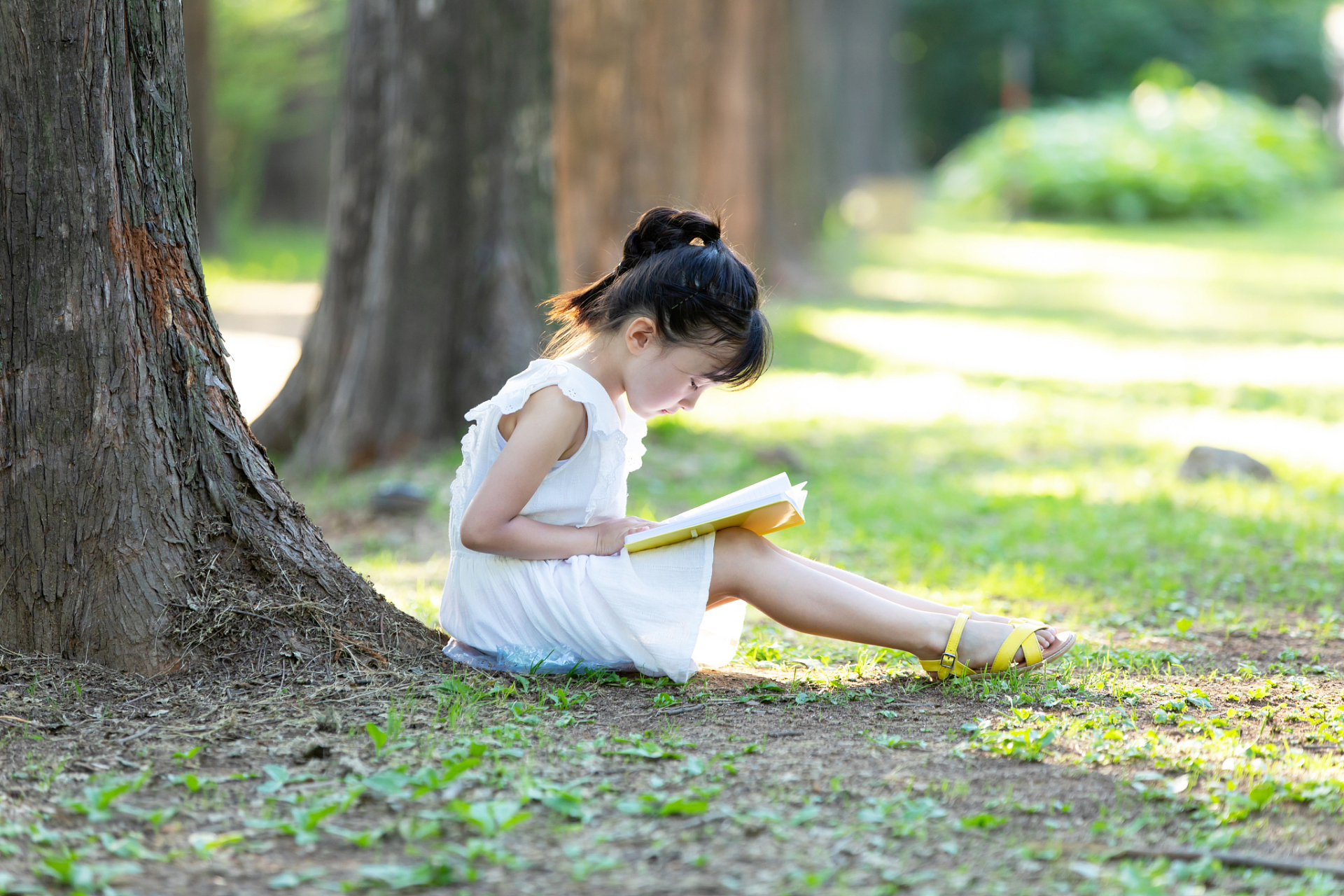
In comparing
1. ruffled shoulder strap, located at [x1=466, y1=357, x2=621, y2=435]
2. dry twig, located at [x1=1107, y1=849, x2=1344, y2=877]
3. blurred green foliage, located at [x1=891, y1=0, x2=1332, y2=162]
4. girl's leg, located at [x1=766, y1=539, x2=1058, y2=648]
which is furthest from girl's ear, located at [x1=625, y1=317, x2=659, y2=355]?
blurred green foliage, located at [x1=891, y1=0, x2=1332, y2=162]

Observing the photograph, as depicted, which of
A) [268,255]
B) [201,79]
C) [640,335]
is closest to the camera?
[640,335]

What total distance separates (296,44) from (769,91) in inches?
308

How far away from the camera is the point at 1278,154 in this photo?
2744 centimetres

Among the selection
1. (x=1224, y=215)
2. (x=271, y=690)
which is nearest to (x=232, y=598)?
(x=271, y=690)

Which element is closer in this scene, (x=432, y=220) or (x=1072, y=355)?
(x=432, y=220)

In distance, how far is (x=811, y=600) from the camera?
309cm

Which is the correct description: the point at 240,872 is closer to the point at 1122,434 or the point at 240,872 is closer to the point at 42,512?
the point at 42,512

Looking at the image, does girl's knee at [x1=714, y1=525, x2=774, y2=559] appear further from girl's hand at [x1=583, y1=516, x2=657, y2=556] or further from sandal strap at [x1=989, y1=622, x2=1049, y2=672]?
sandal strap at [x1=989, y1=622, x2=1049, y2=672]

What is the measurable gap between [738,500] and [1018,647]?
80 cm

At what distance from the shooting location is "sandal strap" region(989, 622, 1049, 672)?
3186 mm

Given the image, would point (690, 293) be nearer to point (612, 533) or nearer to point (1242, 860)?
point (612, 533)

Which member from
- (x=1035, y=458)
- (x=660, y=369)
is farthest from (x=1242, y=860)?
(x=1035, y=458)

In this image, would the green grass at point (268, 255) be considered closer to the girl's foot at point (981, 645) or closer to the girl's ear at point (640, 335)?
the girl's ear at point (640, 335)

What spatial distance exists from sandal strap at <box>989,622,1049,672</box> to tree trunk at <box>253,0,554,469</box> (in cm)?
357
